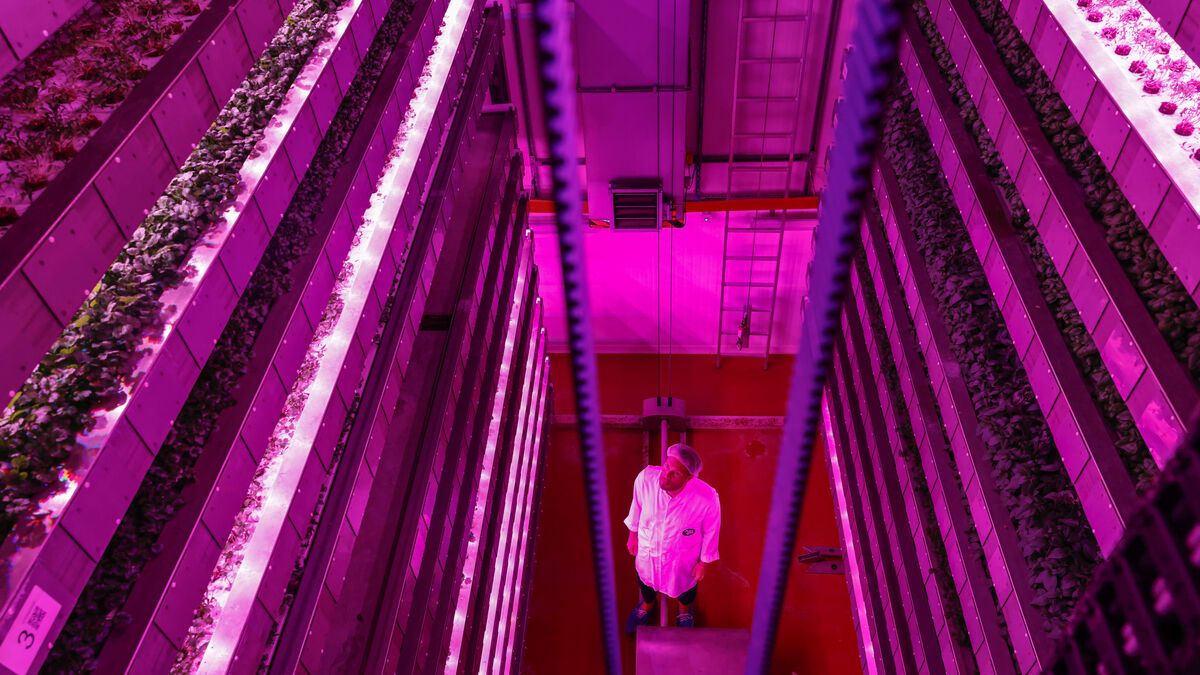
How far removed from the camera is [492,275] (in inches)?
185

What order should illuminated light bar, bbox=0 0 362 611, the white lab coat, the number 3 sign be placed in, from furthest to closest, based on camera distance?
1. the white lab coat
2. illuminated light bar, bbox=0 0 362 611
3. the number 3 sign

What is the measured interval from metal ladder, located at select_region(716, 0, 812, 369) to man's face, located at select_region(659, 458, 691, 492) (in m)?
2.87

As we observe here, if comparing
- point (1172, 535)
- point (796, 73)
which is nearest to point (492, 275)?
point (796, 73)

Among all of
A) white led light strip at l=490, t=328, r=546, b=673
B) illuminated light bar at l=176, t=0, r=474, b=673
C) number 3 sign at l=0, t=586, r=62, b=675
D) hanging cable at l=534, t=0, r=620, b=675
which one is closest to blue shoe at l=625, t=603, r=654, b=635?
white led light strip at l=490, t=328, r=546, b=673

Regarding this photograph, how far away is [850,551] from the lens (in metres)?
5.56

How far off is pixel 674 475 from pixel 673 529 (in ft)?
1.74

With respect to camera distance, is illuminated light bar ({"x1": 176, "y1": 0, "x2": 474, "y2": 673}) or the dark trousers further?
the dark trousers

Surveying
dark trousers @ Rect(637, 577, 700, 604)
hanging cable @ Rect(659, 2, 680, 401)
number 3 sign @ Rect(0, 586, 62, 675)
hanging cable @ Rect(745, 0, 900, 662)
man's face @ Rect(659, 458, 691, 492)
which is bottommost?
number 3 sign @ Rect(0, 586, 62, 675)

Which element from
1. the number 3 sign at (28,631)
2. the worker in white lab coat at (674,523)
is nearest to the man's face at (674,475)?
the worker in white lab coat at (674,523)

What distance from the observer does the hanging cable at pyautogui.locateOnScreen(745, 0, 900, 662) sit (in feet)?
2.92

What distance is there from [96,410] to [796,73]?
5769 millimetres

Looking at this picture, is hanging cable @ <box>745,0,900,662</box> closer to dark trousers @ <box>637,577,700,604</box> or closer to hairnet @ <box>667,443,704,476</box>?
hairnet @ <box>667,443,704,476</box>

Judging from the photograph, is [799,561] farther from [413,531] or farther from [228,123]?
[228,123]

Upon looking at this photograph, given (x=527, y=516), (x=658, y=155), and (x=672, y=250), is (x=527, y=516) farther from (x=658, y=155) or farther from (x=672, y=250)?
(x=658, y=155)
